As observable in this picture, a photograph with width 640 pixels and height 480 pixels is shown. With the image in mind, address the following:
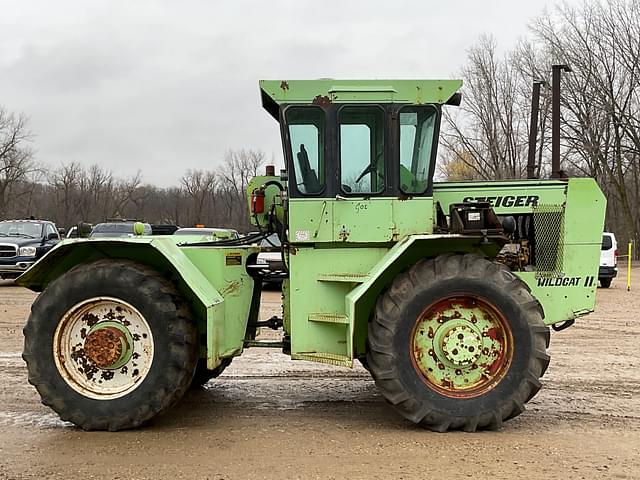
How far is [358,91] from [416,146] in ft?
2.25

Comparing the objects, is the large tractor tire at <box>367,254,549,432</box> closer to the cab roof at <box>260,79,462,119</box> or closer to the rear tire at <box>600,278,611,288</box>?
the cab roof at <box>260,79,462,119</box>

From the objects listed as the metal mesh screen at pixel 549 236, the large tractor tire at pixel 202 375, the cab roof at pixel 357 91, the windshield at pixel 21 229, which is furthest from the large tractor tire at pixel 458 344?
the windshield at pixel 21 229

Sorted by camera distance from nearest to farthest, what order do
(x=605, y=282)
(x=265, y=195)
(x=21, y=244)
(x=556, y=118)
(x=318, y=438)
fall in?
(x=318, y=438)
(x=265, y=195)
(x=556, y=118)
(x=21, y=244)
(x=605, y=282)

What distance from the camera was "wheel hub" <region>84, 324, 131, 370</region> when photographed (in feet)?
17.5

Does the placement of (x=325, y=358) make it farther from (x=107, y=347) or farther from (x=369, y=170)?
(x=107, y=347)

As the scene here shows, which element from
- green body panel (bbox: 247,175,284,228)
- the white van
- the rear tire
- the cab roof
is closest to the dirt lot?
green body panel (bbox: 247,175,284,228)

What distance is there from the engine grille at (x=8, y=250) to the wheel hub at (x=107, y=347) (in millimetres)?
14368

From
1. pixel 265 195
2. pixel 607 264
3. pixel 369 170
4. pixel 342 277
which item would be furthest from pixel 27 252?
pixel 607 264

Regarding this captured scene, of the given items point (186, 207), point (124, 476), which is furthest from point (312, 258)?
point (186, 207)

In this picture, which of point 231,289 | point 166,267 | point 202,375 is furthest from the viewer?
point 202,375

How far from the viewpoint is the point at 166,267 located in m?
5.62

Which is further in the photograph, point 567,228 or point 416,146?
point 567,228

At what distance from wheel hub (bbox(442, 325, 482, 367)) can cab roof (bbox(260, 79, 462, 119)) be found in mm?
1987

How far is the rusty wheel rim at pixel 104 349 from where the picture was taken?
17.5 ft
